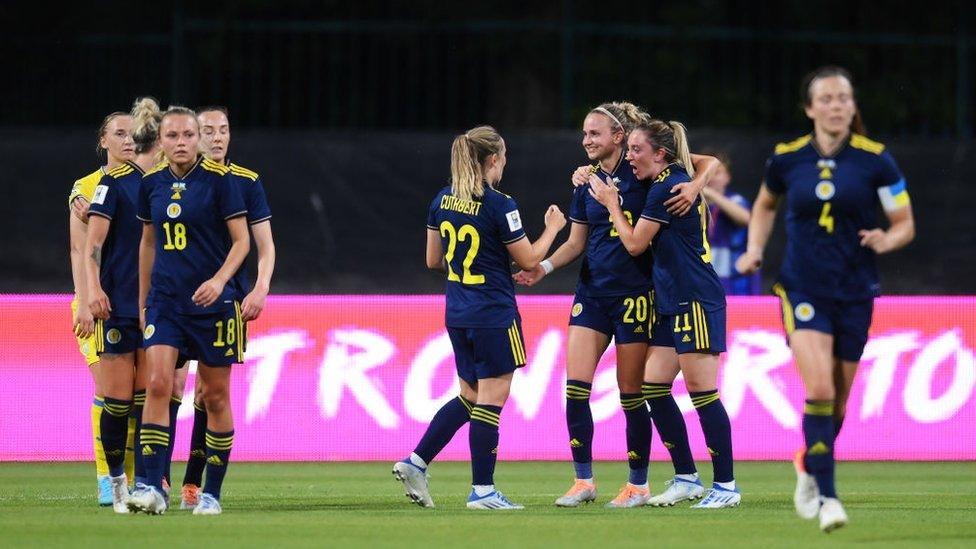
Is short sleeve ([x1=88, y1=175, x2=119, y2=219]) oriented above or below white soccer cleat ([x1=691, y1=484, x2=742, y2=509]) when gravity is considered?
above

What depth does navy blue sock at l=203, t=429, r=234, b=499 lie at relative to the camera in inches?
349

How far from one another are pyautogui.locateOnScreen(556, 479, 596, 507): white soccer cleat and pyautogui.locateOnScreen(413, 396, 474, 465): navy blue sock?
70 centimetres

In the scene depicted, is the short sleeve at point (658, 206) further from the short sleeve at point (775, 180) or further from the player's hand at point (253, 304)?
the player's hand at point (253, 304)

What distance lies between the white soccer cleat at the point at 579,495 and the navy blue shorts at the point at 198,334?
6.78ft

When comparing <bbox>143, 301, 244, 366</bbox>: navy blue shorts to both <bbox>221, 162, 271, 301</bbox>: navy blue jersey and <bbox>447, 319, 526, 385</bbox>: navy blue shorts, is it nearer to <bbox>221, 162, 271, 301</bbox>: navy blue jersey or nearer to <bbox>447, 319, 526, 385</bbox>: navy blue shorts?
<bbox>221, 162, 271, 301</bbox>: navy blue jersey

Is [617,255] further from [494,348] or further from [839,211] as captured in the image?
[839,211]

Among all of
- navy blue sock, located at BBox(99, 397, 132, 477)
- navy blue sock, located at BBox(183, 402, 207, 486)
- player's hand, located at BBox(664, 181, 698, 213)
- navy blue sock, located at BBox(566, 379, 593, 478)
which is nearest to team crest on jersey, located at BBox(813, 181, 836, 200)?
player's hand, located at BBox(664, 181, 698, 213)

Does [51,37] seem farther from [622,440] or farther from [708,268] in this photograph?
[708,268]

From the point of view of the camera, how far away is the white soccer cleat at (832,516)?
7645 millimetres

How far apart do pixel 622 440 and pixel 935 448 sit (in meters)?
2.30

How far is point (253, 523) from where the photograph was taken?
8484 mm

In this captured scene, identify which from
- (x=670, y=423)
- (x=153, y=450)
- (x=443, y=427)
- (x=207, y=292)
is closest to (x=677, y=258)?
(x=670, y=423)

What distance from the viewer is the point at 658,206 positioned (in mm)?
9281

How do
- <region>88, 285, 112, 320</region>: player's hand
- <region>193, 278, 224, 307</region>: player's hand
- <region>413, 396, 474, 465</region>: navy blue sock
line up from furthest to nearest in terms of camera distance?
<region>413, 396, 474, 465</region>: navy blue sock → <region>88, 285, 112, 320</region>: player's hand → <region>193, 278, 224, 307</region>: player's hand
